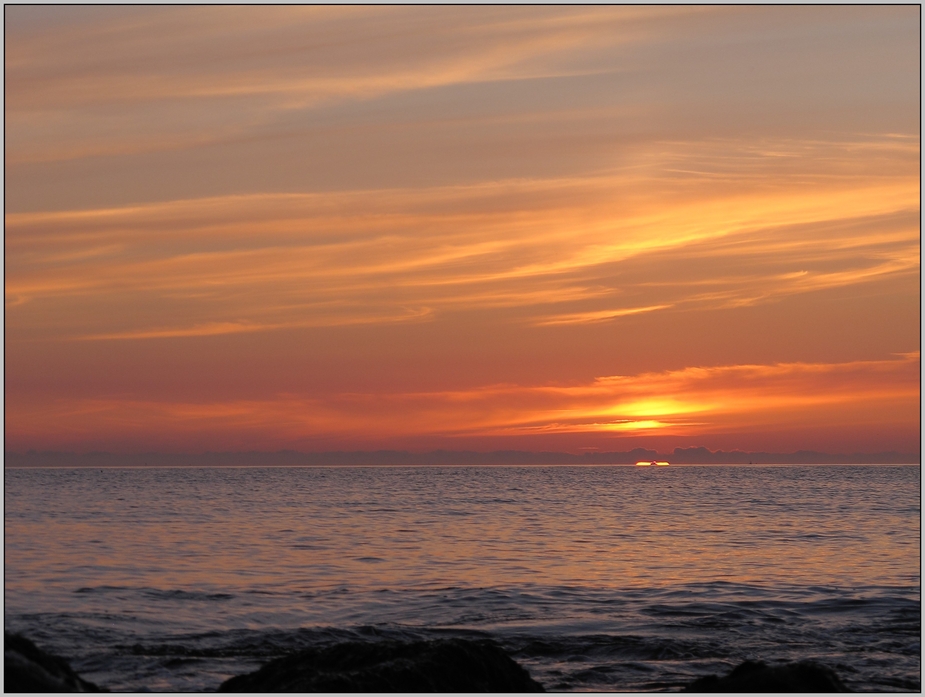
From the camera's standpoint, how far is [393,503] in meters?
60.3

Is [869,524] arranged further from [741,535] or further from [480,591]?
[480,591]

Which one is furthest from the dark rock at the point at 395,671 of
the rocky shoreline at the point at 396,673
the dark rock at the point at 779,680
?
the dark rock at the point at 779,680

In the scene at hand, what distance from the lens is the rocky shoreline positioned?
1028cm

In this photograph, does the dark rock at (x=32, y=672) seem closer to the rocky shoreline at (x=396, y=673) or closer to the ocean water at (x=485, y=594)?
the rocky shoreline at (x=396, y=673)

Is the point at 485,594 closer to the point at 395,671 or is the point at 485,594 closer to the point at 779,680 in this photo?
the point at 395,671

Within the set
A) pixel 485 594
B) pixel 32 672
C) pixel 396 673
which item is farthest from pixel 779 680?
pixel 485 594

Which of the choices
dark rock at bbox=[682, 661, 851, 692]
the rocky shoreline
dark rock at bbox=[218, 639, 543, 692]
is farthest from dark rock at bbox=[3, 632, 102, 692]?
dark rock at bbox=[682, 661, 851, 692]

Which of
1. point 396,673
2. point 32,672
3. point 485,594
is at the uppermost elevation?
point 32,672

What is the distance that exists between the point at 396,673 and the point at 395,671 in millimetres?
31

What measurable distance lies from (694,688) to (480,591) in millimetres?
11197

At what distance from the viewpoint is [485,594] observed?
71.1 feet

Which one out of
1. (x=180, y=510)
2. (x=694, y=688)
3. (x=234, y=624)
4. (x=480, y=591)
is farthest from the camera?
(x=180, y=510)

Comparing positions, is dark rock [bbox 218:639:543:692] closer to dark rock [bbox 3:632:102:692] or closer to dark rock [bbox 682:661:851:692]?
dark rock [bbox 3:632:102:692]

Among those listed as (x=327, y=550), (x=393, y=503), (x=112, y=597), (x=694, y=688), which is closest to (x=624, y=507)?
(x=393, y=503)
